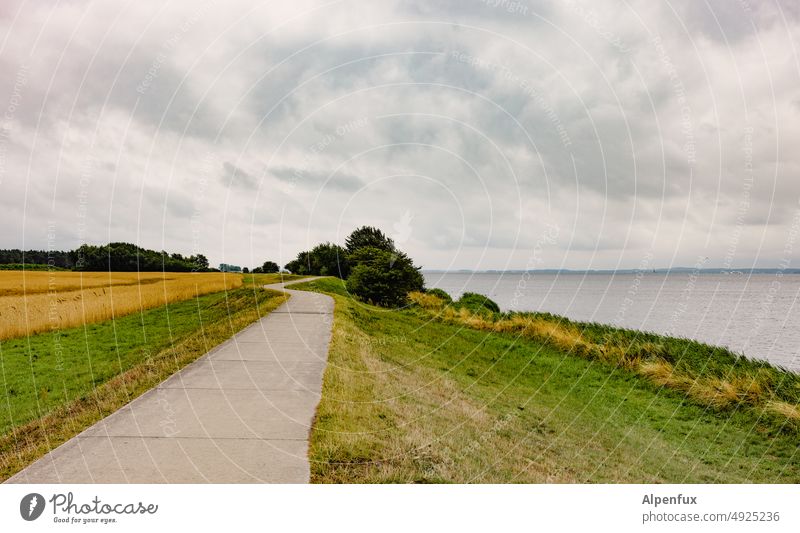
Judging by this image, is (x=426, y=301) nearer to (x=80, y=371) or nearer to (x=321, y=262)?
(x=80, y=371)

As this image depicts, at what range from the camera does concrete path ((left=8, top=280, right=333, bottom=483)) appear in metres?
4.70

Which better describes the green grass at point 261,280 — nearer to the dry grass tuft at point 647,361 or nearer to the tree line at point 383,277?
the tree line at point 383,277

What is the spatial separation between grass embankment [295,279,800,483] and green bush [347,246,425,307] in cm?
1344

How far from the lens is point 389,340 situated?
17375 millimetres

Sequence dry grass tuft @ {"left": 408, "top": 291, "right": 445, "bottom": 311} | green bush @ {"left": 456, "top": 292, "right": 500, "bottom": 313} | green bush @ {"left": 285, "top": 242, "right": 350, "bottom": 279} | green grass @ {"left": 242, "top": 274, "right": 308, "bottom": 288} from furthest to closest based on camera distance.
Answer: green bush @ {"left": 285, "top": 242, "right": 350, "bottom": 279}
green grass @ {"left": 242, "top": 274, "right": 308, "bottom": 288}
dry grass tuft @ {"left": 408, "top": 291, "right": 445, "bottom": 311}
green bush @ {"left": 456, "top": 292, "right": 500, "bottom": 313}

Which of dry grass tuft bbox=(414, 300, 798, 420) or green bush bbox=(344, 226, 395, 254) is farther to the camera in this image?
green bush bbox=(344, 226, 395, 254)

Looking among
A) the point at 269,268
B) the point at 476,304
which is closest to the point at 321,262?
the point at 269,268

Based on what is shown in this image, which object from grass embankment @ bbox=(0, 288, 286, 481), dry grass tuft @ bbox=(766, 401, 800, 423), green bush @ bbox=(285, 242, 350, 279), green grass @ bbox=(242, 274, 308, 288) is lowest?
dry grass tuft @ bbox=(766, 401, 800, 423)

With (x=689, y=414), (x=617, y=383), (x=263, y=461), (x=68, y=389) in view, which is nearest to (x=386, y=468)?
(x=263, y=461)

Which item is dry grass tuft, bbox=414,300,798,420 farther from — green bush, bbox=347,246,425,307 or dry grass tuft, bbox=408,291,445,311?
green bush, bbox=347,246,425,307

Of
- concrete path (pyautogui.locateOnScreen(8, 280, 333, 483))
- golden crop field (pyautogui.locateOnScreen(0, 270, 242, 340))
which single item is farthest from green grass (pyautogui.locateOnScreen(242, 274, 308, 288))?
concrete path (pyautogui.locateOnScreen(8, 280, 333, 483))

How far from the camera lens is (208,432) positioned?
568cm

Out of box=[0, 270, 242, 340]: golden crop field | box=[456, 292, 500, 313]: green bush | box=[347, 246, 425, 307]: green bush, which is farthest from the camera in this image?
box=[347, 246, 425, 307]: green bush
